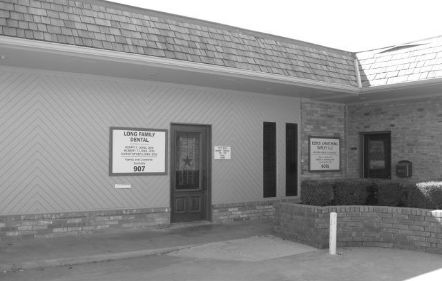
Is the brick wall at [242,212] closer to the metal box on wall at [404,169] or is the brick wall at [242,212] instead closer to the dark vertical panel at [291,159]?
the dark vertical panel at [291,159]

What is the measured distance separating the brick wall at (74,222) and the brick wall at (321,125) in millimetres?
4365

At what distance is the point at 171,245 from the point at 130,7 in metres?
4.53

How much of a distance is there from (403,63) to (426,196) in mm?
4006

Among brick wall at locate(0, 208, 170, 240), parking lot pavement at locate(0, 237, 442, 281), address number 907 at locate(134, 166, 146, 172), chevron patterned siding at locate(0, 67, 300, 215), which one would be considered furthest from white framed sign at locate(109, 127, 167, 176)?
parking lot pavement at locate(0, 237, 442, 281)

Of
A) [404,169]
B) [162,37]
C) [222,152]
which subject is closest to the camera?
[162,37]

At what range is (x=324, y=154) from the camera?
13.5 meters

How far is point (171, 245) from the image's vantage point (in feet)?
28.7

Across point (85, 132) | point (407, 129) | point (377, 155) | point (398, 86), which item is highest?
point (398, 86)

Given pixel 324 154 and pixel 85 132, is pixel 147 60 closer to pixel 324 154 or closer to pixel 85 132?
pixel 85 132

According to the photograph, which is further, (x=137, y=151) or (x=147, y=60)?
(x=137, y=151)

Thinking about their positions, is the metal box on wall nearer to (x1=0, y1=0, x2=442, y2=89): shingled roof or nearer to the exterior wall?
the exterior wall

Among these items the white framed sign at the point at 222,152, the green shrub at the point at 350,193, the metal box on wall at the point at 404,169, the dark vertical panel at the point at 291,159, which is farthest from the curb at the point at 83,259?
the metal box on wall at the point at 404,169

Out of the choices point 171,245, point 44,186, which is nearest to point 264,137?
point 171,245

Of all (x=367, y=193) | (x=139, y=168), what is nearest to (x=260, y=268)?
(x=367, y=193)
